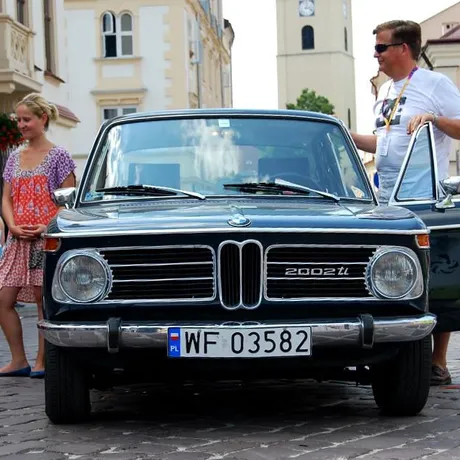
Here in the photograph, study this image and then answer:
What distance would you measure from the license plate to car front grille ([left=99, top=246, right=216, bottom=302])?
8.2 inches

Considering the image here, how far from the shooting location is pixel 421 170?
7.94m

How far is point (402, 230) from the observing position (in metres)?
6.11

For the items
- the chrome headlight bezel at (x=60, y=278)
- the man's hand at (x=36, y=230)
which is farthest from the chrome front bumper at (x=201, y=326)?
the man's hand at (x=36, y=230)

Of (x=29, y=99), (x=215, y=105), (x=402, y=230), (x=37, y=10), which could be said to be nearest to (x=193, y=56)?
(x=215, y=105)

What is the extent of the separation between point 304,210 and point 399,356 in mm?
846

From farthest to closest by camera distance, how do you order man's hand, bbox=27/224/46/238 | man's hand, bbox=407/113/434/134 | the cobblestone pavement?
1. man's hand, bbox=27/224/46/238
2. man's hand, bbox=407/113/434/134
3. the cobblestone pavement

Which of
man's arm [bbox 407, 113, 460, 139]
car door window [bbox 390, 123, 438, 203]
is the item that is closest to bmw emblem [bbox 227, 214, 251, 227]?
car door window [bbox 390, 123, 438, 203]

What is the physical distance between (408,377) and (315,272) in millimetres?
787

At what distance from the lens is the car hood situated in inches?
236

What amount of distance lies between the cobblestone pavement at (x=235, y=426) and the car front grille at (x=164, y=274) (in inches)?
26.0

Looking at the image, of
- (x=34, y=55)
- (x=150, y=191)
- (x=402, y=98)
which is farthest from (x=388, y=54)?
(x=34, y=55)

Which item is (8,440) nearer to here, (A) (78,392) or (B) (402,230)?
(A) (78,392)

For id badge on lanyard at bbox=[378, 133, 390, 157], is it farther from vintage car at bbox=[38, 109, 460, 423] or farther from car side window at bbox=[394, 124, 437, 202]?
vintage car at bbox=[38, 109, 460, 423]

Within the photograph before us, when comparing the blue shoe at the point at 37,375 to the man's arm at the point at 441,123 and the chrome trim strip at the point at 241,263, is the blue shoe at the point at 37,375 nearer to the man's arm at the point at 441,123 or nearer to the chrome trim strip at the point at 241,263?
the man's arm at the point at 441,123
